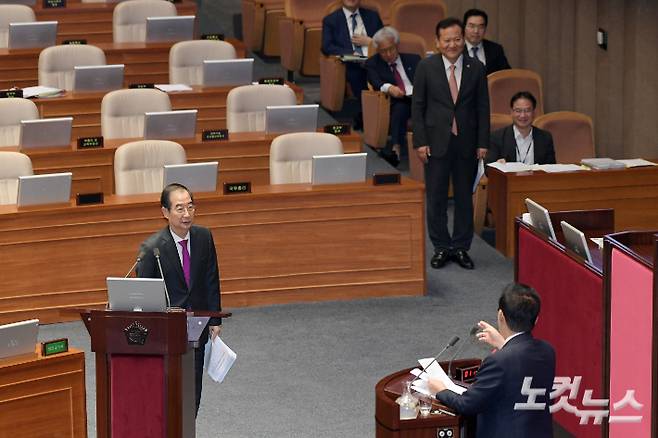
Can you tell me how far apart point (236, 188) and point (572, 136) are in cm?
287

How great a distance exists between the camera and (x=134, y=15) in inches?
474

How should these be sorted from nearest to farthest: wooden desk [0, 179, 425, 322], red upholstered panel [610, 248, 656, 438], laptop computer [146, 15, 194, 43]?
red upholstered panel [610, 248, 656, 438] → wooden desk [0, 179, 425, 322] → laptop computer [146, 15, 194, 43]

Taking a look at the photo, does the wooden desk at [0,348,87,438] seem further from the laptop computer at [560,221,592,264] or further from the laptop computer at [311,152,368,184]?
the laptop computer at [311,152,368,184]

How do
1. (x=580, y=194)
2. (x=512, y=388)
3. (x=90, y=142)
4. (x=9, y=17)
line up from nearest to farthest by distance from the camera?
(x=512, y=388)
(x=580, y=194)
(x=90, y=142)
(x=9, y=17)

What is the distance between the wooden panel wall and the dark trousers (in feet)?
5.49

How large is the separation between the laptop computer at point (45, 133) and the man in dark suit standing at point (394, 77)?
2.68 m

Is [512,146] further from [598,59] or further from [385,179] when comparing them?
[598,59]

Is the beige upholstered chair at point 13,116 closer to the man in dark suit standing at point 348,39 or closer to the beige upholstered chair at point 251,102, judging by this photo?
the beige upholstered chair at point 251,102

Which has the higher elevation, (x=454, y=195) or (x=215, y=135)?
(x=215, y=135)

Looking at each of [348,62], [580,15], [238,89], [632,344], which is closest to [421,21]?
[348,62]

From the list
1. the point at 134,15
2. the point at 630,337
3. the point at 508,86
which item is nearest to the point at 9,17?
the point at 134,15

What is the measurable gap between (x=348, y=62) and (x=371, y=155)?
2.93ft

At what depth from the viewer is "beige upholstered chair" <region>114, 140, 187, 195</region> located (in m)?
8.57

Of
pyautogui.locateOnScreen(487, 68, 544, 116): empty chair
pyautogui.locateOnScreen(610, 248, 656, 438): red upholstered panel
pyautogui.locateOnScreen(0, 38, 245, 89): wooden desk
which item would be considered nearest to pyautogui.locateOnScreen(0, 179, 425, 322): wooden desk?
pyautogui.locateOnScreen(487, 68, 544, 116): empty chair
